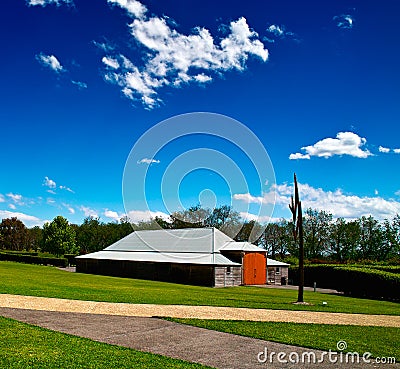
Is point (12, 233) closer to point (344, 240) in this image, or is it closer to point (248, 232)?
point (248, 232)

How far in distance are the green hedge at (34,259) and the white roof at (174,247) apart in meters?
10.8

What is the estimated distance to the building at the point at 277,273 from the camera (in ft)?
123

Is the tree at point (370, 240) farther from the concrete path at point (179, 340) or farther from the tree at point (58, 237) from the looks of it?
the concrete path at point (179, 340)

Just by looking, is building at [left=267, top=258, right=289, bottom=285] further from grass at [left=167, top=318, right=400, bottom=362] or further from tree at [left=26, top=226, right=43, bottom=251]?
tree at [left=26, top=226, right=43, bottom=251]

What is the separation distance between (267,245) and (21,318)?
206ft

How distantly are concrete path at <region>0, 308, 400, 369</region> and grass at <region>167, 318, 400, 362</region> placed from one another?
44 cm

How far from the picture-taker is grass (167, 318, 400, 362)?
30.7 feet

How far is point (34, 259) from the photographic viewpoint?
5509 cm

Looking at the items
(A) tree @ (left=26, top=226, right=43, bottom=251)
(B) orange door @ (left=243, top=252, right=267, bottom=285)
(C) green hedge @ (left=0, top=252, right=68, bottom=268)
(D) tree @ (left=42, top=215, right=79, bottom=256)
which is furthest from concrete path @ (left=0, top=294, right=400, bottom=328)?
(A) tree @ (left=26, top=226, right=43, bottom=251)

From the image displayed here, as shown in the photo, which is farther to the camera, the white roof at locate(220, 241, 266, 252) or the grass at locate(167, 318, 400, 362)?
the white roof at locate(220, 241, 266, 252)

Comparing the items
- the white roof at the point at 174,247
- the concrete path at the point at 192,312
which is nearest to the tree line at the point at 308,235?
the white roof at the point at 174,247

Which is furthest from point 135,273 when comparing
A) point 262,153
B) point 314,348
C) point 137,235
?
point 314,348

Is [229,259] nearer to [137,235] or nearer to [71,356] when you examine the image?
[137,235]

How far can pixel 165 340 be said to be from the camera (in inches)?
367
